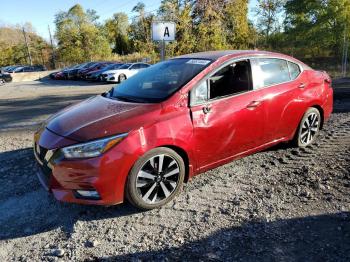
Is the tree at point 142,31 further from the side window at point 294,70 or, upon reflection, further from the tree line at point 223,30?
the side window at point 294,70

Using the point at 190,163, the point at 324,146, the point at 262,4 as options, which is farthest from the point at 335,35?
the point at 190,163

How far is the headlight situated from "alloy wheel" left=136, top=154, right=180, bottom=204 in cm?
44

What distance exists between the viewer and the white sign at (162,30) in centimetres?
981

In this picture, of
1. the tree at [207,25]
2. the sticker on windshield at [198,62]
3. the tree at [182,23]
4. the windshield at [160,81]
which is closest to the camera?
the windshield at [160,81]

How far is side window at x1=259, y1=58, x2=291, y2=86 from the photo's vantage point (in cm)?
498

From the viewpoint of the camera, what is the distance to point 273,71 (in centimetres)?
514

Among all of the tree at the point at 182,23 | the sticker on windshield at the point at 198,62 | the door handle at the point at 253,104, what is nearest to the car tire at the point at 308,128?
the door handle at the point at 253,104

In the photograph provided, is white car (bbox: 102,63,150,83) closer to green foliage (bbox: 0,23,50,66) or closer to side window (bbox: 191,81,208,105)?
side window (bbox: 191,81,208,105)

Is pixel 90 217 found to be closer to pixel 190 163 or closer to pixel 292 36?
pixel 190 163

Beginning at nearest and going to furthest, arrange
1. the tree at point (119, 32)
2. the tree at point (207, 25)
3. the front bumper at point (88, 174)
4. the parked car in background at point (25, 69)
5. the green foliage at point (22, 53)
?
the front bumper at point (88, 174), the tree at point (207, 25), the parked car in background at point (25, 69), the tree at point (119, 32), the green foliage at point (22, 53)

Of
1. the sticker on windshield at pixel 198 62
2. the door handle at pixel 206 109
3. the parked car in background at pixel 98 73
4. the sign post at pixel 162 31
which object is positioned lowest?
the parked car in background at pixel 98 73

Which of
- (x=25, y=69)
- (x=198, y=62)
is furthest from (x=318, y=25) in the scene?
(x=198, y=62)

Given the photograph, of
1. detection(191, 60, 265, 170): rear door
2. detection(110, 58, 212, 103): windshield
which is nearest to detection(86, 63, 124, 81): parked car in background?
detection(110, 58, 212, 103): windshield

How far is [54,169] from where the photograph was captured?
3.66 metres
